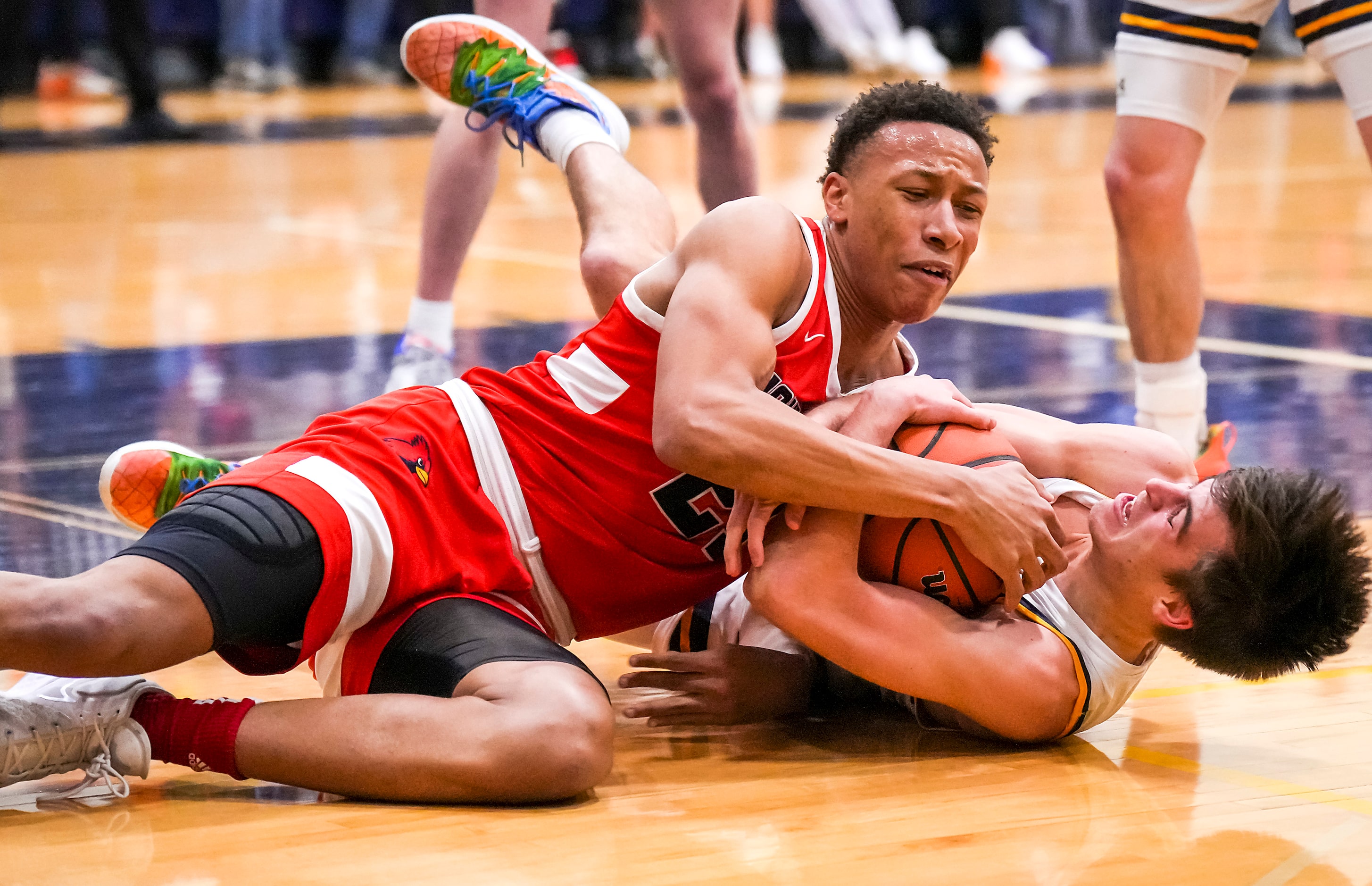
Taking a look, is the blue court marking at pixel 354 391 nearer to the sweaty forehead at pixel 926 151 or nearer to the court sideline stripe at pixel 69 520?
the court sideline stripe at pixel 69 520

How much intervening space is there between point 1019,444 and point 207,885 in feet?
4.58

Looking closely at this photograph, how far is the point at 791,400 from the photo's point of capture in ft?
8.46

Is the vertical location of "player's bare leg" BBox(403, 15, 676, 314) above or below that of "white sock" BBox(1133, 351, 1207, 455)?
above

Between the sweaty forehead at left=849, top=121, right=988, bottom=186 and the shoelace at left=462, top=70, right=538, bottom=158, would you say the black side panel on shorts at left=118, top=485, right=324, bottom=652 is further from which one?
the shoelace at left=462, top=70, right=538, bottom=158

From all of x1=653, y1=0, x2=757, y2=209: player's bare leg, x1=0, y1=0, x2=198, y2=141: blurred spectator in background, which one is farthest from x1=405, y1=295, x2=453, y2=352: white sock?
x1=0, y1=0, x2=198, y2=141: blurred spectator in background

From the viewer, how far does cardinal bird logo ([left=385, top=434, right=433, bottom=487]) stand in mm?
2541

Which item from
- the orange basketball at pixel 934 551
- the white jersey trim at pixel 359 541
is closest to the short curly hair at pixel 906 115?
the orange basketball at pixel 934 551

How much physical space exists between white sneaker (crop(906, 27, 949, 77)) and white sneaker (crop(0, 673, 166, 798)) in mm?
12898

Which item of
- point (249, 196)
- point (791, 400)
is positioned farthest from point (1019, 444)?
point (249, 196)

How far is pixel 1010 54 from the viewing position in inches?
632

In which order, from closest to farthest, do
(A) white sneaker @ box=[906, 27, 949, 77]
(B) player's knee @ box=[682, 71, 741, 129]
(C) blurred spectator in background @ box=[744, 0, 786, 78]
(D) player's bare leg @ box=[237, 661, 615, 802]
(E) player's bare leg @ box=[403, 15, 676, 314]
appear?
(D) player's bare leg @ box=[237, 661, 615, 802]
(E) player's bare leg @ box=[403, 15, 676, 314]
(B) player's knee @ box=[682, 71, 741, 129]
(A) white sneaker @ box=[906, 27, 949, 77]
(C) blurred spectator in background @ box=[744, 0, 786, 78]

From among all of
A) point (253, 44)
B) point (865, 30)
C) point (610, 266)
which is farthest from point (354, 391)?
point (865, 30)

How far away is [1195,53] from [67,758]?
262 cm

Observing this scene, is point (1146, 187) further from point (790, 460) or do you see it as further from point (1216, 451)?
point (790, 460)
